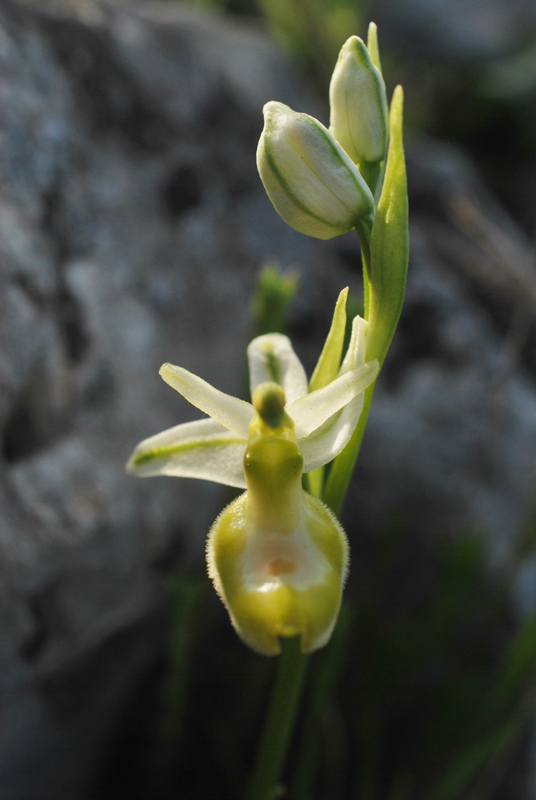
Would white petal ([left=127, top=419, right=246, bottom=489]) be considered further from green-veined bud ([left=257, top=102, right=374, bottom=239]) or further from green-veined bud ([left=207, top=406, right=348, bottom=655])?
green-veined bud ([left=257, top=102, right=374, bottom=239])

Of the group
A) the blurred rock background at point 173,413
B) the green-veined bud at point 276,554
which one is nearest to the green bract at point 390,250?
the green-veined bud at point 276,554

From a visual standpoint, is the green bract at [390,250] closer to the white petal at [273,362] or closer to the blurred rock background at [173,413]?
the white petal at [273,362]

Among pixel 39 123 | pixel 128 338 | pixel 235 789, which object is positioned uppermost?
pixel 39 123

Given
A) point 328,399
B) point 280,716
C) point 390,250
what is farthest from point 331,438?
point 280,716

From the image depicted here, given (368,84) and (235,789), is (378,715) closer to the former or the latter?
(235,789)

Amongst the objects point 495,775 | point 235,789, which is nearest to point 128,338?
point 235,789

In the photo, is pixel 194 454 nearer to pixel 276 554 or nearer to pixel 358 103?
pixel 276 554
